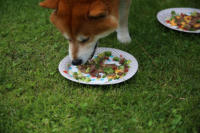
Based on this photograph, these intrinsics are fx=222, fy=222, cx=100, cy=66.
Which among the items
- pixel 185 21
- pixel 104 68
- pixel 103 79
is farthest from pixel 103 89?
pixel 185 21

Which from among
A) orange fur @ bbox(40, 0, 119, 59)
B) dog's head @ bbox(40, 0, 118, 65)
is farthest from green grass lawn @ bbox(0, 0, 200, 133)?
orange fur @ bbox(40, 0, 119, 59)

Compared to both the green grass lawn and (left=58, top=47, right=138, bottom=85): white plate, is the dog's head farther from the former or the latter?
the green grass lawn

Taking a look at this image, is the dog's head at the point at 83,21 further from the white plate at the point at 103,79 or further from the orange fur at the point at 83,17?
the white plate at the point at 103,79

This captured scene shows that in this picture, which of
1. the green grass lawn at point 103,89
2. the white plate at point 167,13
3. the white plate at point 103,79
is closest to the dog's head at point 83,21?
the white plate at point 103,79

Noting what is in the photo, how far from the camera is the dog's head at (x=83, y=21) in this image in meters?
1.78

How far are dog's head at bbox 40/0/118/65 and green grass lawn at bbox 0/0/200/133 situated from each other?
14.7 inches

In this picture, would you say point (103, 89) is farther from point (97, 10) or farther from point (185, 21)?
point (185, 21)

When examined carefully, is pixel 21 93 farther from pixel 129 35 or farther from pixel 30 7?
pixel 30 7

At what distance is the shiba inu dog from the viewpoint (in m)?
1.78

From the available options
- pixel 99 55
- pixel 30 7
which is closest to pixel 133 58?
pixel 99 55

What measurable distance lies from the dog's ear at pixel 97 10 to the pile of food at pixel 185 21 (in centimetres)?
150

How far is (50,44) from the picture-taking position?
279 centimetres

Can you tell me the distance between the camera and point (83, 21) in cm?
180

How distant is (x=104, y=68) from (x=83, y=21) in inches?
24.0
